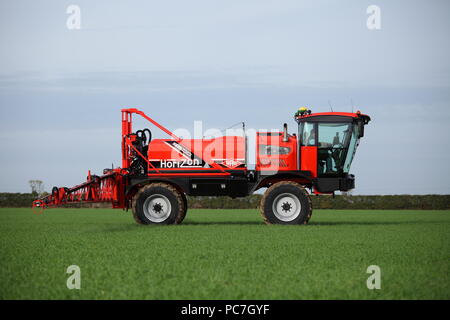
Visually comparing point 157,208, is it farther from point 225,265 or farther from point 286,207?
point 225,265

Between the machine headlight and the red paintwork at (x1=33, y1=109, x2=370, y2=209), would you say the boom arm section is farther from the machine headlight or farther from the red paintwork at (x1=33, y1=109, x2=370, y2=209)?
the machine headlight

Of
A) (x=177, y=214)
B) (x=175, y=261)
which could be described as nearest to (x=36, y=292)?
(x=175, y=261)

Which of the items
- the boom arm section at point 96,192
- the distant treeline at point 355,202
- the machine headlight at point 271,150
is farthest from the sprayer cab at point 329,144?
the distant treeline at point 355,202

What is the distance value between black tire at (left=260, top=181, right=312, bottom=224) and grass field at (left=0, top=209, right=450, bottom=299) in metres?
2.70

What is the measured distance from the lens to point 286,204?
17125 mm

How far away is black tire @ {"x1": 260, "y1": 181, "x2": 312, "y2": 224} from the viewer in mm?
16906

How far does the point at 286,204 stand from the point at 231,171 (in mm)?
2135

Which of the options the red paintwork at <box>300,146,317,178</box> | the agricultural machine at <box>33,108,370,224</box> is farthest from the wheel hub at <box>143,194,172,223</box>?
the red paintwork at <box>300,146,317,178</box>

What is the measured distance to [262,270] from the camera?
832 centimetres

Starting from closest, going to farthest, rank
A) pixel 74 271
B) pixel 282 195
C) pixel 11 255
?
1. pixel 74 271
2. pixel 11 255
3. pixel 282 195

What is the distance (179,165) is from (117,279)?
1064 centimetres

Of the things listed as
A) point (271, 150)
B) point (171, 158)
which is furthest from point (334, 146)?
point (171, 158)

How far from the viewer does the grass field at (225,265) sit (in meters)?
6.91

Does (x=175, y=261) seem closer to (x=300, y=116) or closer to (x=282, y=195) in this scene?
(x=282, y=195)
